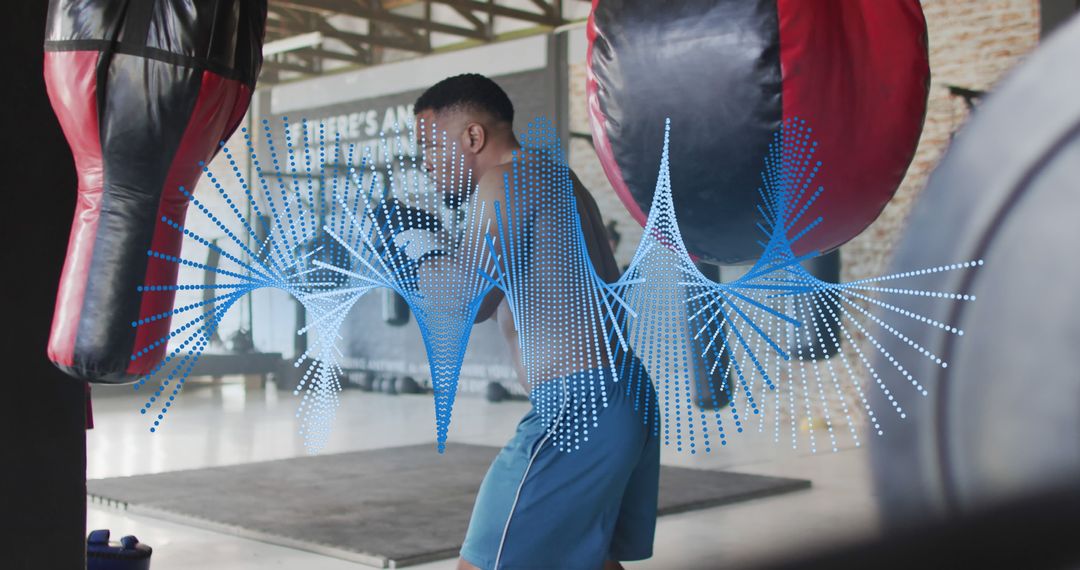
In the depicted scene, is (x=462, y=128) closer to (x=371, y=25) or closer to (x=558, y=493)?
(x=558, y=493)

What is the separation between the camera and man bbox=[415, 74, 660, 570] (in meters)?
1.75

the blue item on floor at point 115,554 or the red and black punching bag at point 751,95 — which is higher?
the red and black punching bag at point 751,95

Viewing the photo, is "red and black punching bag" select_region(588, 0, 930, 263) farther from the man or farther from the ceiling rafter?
the ceiling rafter

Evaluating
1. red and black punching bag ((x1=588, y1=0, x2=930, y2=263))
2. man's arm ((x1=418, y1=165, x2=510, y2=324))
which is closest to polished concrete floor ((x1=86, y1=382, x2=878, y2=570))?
red and black punching bag ((x1=588, y1=0, x2=930, y2=263))

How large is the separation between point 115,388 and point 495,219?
28.3 ft

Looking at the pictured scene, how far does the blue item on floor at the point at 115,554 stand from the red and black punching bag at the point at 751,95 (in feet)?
5.79

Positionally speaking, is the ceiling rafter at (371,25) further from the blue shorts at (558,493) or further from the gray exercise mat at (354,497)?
the blue shorts at (558,493)

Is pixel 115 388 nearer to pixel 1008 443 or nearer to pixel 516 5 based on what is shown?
pixel 516 5

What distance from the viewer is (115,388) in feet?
30.9

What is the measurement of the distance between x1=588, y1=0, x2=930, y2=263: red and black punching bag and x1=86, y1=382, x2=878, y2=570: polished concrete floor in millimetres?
374

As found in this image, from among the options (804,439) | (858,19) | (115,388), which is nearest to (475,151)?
(858,19)

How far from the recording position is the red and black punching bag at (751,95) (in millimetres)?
1167

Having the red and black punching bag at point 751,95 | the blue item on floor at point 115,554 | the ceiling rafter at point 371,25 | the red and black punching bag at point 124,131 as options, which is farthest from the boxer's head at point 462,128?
the ceiling rafter at point 371,25

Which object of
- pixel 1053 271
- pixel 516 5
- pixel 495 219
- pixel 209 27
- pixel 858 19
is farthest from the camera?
pixel 516 5
